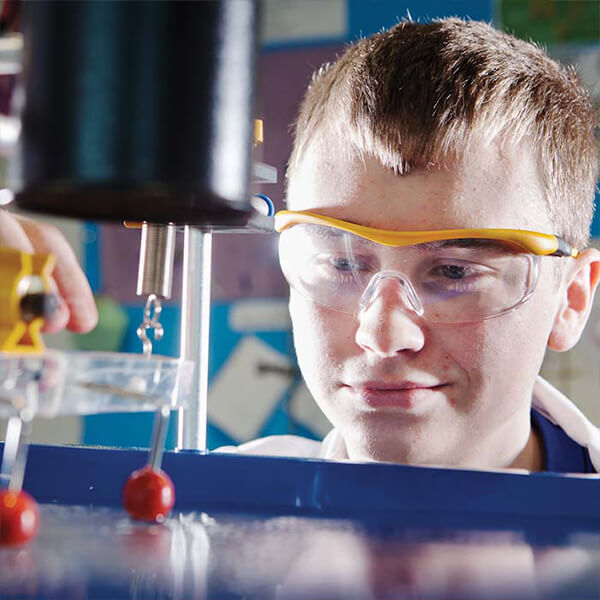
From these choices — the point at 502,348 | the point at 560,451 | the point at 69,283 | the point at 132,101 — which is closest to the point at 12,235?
the point at 69,283

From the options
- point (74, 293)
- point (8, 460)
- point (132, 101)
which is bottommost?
point (8, 460)

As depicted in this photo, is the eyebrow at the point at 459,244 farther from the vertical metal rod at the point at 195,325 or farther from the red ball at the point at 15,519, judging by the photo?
the red ball at the point at 15,519

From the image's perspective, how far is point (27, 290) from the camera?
0.58m

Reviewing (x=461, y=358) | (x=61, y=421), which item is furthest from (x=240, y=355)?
(x=461, y=358)

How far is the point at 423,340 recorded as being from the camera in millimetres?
1084

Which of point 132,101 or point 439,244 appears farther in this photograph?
point 439,244

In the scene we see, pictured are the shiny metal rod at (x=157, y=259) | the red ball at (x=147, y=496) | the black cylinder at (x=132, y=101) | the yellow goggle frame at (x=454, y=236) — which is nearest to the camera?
the black cylinder at (x=132, y=101)

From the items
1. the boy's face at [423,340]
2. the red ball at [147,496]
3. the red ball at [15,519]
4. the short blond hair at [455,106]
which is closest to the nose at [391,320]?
the boy's face at [423,340]

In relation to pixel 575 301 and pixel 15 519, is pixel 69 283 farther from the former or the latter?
pixel 575 301

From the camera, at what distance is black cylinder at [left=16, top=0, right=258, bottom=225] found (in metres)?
0.49

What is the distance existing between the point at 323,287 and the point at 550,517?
0.51 meters

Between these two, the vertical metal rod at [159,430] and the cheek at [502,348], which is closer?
the vertical metal rod at [159,430]

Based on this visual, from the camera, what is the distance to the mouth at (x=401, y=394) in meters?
1.11

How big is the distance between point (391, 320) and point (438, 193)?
179mm
